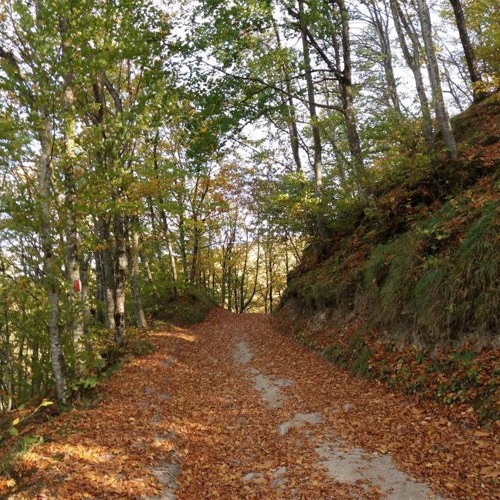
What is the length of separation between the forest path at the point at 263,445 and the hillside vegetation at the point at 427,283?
62 centimetres

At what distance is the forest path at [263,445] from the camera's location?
4.52 m

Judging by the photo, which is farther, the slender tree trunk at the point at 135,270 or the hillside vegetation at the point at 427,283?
the slender tree trunk at the point at 135,270

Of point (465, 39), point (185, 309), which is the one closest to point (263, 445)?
point (465, 39)

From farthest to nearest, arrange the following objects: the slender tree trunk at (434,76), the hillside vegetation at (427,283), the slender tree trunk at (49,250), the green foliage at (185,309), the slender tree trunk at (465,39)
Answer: the green foliage at (185,309) → the slender tree trunk at (465,39) → the slender tree trunk at (434,76) → the slender tree trunk at (49,250) → the hillside vegetation at (427,283)

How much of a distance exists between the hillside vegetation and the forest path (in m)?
0.62

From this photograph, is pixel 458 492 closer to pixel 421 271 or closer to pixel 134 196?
pixel 421 271

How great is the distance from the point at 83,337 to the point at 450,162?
10.1 metres

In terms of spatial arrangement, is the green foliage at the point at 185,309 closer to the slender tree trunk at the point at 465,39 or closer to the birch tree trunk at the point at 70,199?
the birch tree trunk at the point at 70,199

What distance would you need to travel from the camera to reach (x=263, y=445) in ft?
20.6

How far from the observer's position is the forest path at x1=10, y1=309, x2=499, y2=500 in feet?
14.8

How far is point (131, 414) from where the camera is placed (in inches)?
285

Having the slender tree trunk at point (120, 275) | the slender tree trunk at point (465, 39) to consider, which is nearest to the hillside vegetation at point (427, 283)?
the slender tree trunk at point (465, 39)

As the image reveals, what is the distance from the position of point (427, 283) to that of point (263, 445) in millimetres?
4215

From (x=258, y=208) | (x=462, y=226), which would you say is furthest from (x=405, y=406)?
(x=258, y=208)
